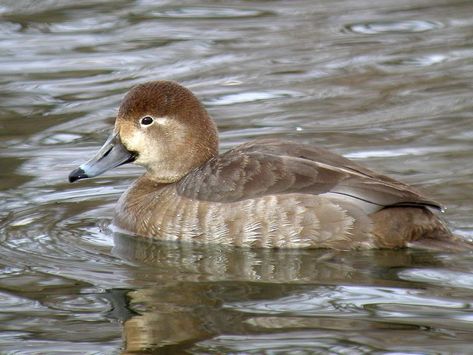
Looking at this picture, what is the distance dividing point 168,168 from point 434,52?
14.0 feet

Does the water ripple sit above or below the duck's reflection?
above

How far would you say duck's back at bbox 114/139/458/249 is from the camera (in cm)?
692

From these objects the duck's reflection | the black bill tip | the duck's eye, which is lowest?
the duck's reflection

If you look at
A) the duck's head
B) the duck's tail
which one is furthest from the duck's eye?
the duck's tail

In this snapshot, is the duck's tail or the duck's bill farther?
the duck's bill

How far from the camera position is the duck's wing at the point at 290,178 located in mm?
6906

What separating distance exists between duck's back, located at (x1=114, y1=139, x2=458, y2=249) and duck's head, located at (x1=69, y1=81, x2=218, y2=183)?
0.29 meters

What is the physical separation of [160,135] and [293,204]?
1.00 metres

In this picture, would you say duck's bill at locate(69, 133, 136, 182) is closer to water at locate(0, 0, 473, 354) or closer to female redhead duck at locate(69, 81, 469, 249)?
female redhead duck at locate(69, 81, 469, 249)

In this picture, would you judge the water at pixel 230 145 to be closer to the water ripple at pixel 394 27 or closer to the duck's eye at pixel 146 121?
the water ripple at pixel 394 27

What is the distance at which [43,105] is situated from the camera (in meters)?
10.3

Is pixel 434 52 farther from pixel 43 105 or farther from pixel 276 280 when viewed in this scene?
pixel 276 280

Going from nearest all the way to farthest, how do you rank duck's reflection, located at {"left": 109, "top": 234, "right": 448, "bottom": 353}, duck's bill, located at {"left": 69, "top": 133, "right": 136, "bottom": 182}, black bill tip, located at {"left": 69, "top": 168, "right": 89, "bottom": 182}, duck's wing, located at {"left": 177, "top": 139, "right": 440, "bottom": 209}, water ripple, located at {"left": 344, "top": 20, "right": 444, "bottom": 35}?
duck's reflection, located at {"left": 109, "top": 234, "right": 448, "bottom": 353}
duck's wing, located at {"left": 177, "top": 139, "right": 440, "bottom": 209}
black bill tip, located at {"left": 69, "top": 168, "right": 89, "bottom": 182}
duck's bill, located at {"left": 69, "top": 133, "right": 136, "bottom": 182}
water ripple, located at {"left": 344, "top": 20, "right": 444, "bottom": 35}

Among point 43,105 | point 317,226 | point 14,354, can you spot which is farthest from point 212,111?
point 14,354
